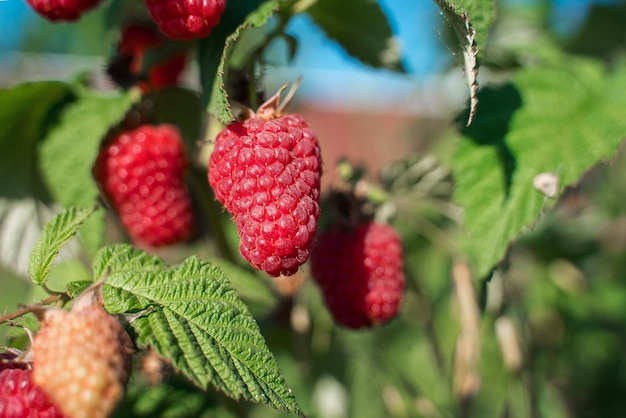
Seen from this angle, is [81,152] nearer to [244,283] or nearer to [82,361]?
[244,283]

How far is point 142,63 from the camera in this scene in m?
1.15

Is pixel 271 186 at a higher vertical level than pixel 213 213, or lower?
higher

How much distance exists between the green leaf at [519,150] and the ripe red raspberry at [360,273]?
13cm

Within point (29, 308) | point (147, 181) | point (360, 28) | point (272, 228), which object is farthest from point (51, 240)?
point (360, 28)

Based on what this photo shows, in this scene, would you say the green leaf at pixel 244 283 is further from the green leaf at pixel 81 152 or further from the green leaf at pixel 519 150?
the green leaf at pixel 519 150

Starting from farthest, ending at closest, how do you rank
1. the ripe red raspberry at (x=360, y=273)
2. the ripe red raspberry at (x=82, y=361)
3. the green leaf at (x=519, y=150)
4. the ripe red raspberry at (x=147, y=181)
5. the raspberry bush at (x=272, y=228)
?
1. the ripe red raspberry at (x=147, y=181)
2. the ripe red raspberry at (x=360, y=273)
3. the green leaf at (x=519, y=150)
4. the raspberry bush at (x=272, y=228)
5. the ripe red raspberry at (x=82, y=361)

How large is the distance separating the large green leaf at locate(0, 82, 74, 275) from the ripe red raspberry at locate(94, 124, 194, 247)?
3.7 inches

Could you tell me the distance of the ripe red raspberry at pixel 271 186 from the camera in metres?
0.70

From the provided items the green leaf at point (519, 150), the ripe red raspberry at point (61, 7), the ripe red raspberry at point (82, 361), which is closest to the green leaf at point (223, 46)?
the ripe red raspberry at point (61, 7)

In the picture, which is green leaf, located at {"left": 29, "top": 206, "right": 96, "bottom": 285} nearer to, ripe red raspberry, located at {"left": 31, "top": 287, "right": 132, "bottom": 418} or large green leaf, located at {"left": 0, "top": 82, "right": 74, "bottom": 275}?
ripe red raspberry, located at {"left": 31, "top": 287, "right": 132, "bottom": 418}

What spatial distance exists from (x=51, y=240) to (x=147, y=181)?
411mm

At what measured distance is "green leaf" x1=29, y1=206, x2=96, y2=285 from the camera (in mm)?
724

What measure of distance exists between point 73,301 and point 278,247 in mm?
208

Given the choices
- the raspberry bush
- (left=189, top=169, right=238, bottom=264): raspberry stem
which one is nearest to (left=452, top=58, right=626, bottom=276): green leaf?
the raspberry bush
